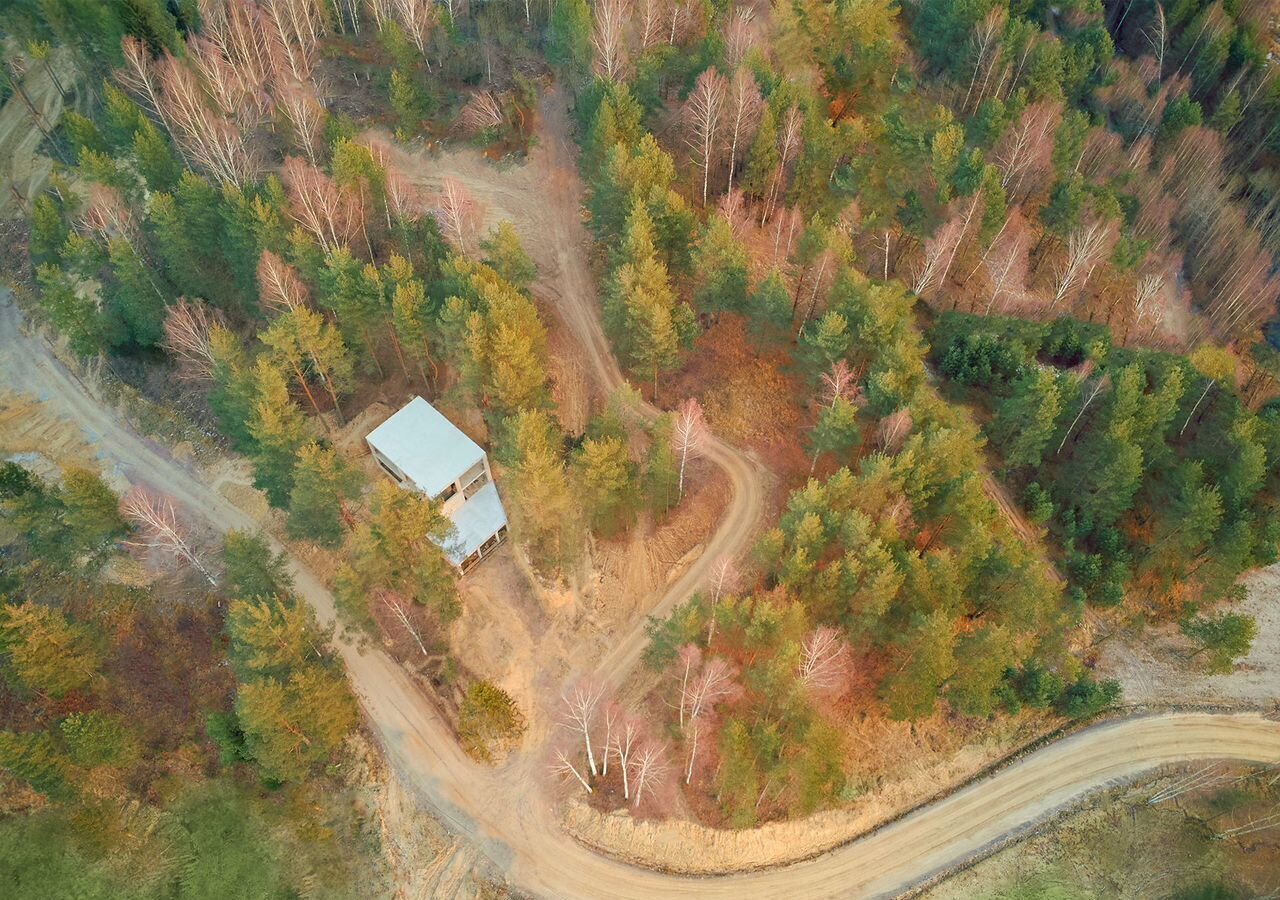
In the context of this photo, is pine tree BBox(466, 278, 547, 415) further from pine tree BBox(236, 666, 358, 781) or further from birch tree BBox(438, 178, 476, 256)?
pine tree BBox(236, 666, 358, 781)

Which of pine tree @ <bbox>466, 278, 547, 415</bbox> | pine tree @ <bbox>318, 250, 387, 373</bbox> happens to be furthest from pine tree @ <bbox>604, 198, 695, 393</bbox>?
pine tree @ <bbox>318, 250, 387, 373</bbox>

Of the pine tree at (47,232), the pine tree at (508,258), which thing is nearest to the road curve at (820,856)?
the pine tree at (508,258)

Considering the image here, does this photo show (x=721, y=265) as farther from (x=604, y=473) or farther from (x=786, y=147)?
(x=604, y=473)

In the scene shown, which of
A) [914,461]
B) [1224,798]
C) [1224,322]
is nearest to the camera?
[914,461]

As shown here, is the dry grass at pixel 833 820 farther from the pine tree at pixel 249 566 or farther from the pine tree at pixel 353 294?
the pine tree at pixel 353 294

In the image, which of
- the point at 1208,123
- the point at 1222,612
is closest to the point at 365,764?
the point at 1222,612

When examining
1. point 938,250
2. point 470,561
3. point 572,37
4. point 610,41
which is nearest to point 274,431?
point 470,561

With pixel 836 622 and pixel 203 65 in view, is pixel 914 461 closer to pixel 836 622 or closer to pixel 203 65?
pixel 836 622
